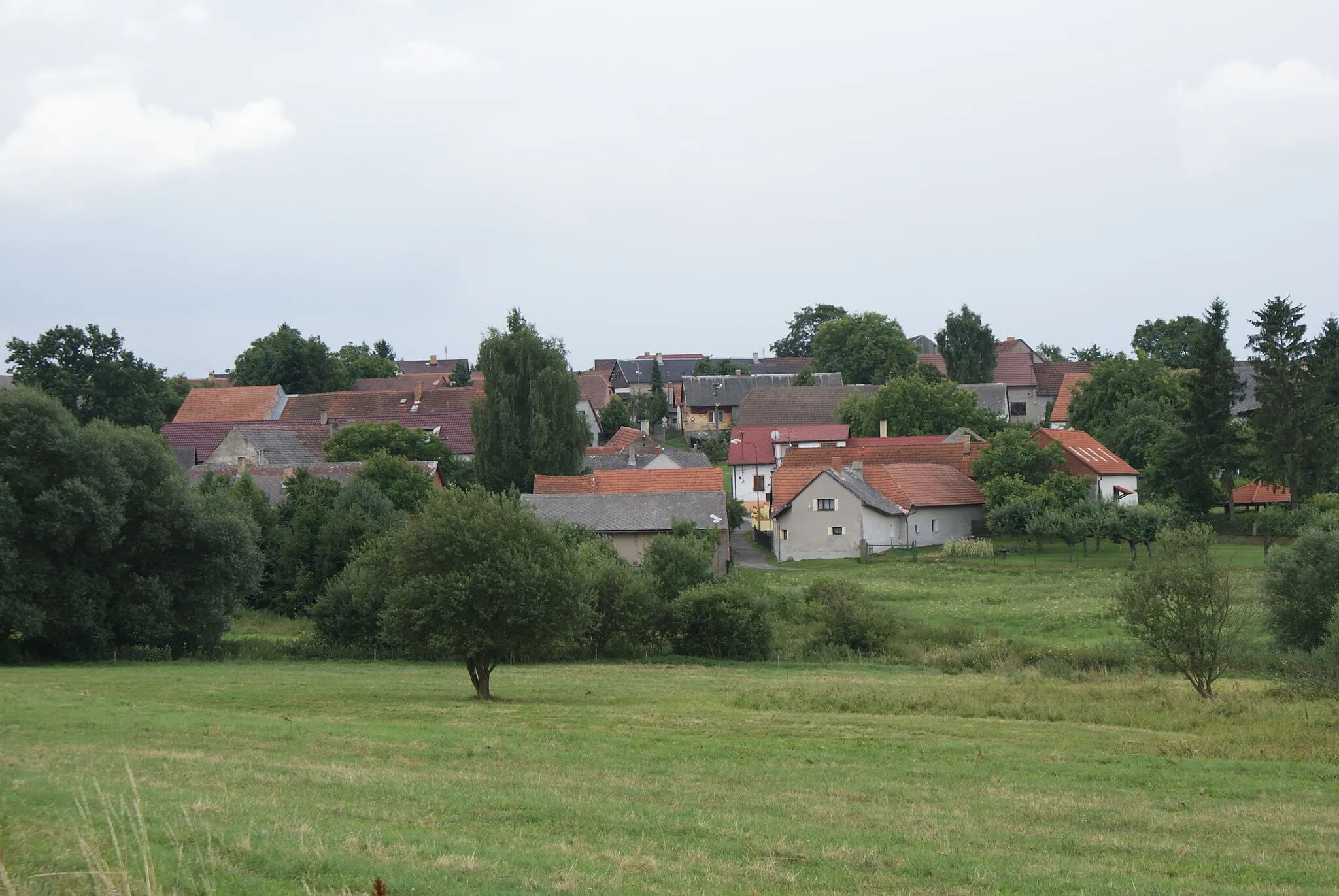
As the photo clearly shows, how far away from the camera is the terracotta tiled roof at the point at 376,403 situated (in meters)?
98.5

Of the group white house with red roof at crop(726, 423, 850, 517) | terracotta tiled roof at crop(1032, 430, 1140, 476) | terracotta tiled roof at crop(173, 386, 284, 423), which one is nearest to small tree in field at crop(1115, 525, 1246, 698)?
terracotta tiled roof at crop(1032, 430, 1140, 476)

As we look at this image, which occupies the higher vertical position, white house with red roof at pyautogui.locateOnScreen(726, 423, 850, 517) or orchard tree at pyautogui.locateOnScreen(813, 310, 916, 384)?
orchard tree at pyautogui.locateOnScreen(813, 310, 916, 384)

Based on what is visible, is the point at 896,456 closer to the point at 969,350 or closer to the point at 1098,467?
the point at 1098,467

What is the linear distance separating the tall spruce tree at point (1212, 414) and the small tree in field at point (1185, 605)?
41314mm

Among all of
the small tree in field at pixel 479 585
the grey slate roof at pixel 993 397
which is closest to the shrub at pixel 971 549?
the small tree in field at pixel 479 585

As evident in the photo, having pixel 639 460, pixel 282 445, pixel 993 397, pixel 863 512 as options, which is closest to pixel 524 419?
pixel 639 460

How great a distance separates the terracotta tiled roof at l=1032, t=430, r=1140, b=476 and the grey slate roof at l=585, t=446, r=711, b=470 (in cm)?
2261

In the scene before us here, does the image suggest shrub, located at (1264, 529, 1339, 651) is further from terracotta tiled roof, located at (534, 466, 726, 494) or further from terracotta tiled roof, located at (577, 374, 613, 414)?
terracotta tiled roof, located at (577, 374, 613, 414)

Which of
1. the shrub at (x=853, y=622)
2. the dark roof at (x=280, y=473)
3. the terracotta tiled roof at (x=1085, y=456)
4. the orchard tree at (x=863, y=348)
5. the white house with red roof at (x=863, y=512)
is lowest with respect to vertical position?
the shrub at (x=853, y=622)

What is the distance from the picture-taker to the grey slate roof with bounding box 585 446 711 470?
3236 inches

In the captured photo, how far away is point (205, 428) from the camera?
294 feet

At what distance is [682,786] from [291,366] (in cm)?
10745

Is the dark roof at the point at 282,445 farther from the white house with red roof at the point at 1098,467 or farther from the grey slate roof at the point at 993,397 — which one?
the grey slate roof at the point at 993,397

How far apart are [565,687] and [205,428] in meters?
67.3
